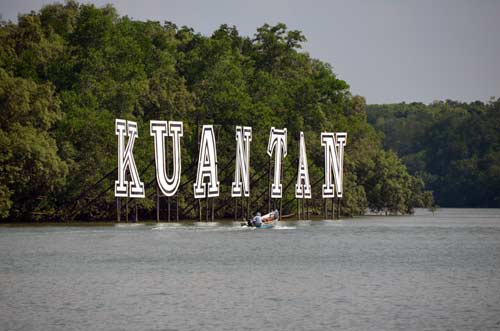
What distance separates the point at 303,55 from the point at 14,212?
208ft

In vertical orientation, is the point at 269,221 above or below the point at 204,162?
below

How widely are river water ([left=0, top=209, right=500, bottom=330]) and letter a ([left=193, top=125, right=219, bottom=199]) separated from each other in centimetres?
982

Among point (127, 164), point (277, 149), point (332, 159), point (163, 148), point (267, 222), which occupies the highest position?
point (277, 149)

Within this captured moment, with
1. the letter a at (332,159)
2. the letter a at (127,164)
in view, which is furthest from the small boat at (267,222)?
the letter a at (332,159)

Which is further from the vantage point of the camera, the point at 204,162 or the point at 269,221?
the point at 269,221

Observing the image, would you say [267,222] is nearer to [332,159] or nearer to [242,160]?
[242,160]

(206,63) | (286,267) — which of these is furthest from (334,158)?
(286,267)

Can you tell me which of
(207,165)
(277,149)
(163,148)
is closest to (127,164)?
(163,148)

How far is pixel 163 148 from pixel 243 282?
1715 inches

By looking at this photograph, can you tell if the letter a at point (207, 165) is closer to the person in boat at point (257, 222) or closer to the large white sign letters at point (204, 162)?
the large white sign letters at point (204, 162)

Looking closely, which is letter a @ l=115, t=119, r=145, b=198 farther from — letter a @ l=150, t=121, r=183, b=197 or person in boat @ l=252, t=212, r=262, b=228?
person in boat @ l=252, t=212, r=262, b=228

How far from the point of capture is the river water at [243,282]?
41.0m

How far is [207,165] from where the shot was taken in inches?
4011

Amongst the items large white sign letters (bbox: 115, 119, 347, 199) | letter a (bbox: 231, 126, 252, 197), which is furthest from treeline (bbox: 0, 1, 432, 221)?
letter a (bbox: 231, 126, 252, 197)
